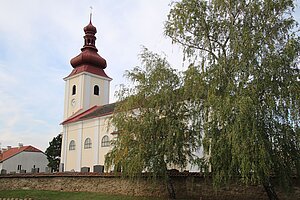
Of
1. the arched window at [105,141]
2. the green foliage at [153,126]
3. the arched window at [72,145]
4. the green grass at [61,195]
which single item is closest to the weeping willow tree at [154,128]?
the green foliage at [153,126]

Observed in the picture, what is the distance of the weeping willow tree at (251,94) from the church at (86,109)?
74.5 ft

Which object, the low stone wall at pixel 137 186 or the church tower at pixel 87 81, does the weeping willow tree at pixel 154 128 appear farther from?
the church tower at pixel 87 81

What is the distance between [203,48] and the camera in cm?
1672

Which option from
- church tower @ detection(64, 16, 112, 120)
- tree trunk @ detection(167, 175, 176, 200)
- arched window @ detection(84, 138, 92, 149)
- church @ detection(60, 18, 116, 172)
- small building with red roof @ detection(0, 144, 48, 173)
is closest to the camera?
tree trunk @ detection(167, 175, 176, 200)

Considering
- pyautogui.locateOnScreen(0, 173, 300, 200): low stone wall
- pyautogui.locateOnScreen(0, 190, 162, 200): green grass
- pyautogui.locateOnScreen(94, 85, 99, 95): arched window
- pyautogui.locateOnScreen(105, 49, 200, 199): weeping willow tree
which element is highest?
pyautogui.locateOnScreen(94, 85, 99, 95): arched window

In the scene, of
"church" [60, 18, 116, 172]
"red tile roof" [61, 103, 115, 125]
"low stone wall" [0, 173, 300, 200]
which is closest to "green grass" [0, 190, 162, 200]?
"low stone wall" [0, 173, 300, 200]

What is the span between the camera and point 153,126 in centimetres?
1798

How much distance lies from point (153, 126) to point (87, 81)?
93.7ft

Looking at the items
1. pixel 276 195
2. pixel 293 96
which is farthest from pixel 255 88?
pixel 276 195

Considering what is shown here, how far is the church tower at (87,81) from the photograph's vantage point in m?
45.2

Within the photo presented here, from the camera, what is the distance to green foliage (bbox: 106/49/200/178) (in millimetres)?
17578

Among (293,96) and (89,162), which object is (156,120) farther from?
(89,162)

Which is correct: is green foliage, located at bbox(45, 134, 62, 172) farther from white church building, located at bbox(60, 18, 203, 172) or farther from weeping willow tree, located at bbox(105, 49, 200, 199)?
weeping willow tree, located at bbox(105, 49, 200, 199)

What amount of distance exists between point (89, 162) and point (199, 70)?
2464 cm
